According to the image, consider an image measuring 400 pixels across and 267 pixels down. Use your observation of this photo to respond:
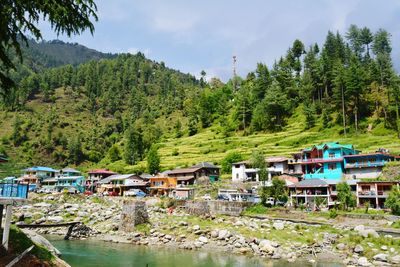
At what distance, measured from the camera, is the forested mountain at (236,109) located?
80.2 metres

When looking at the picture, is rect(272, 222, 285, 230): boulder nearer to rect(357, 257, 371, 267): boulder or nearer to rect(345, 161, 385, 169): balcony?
rect(357, 257, 371, 267): boulder

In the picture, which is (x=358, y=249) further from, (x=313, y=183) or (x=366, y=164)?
(x=366, y=164)

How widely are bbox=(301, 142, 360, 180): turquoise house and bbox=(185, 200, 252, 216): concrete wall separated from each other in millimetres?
16619

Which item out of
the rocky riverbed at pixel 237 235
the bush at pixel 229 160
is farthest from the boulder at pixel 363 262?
the bush at pixel 229 160

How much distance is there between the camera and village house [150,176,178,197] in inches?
2958

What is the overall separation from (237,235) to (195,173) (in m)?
36.3

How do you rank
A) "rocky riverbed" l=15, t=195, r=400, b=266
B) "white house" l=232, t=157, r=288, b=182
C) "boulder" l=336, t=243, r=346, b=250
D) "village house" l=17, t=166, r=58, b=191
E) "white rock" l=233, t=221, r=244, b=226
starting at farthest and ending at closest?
"village house" l=17, t=166, r=58, b=191, "white house" l=232, t=157, r=288, b=182, "white rock" l=233, t=221, r=244, b=226, "boulder" l=336, t=243, r=346, b=250, "rocky riverbed" l=15, t=195, r=400, b=266

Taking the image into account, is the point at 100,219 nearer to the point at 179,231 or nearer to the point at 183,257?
the point at 179,231

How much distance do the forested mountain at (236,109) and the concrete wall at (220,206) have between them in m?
35.1

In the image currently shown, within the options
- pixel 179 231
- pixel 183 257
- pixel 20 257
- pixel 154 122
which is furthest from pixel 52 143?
pixel 20 257

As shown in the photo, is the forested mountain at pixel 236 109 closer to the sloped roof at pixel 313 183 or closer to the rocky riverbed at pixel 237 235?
the sloped roof at pixel 313 183

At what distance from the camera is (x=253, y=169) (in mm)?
69438

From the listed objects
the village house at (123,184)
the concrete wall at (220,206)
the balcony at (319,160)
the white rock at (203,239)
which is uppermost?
the balcony at (319,160)

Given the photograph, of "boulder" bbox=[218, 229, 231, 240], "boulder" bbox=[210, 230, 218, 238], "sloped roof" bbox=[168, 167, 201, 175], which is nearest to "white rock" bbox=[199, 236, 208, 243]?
"boulder" bbox=[210, 230, 218, 238]
